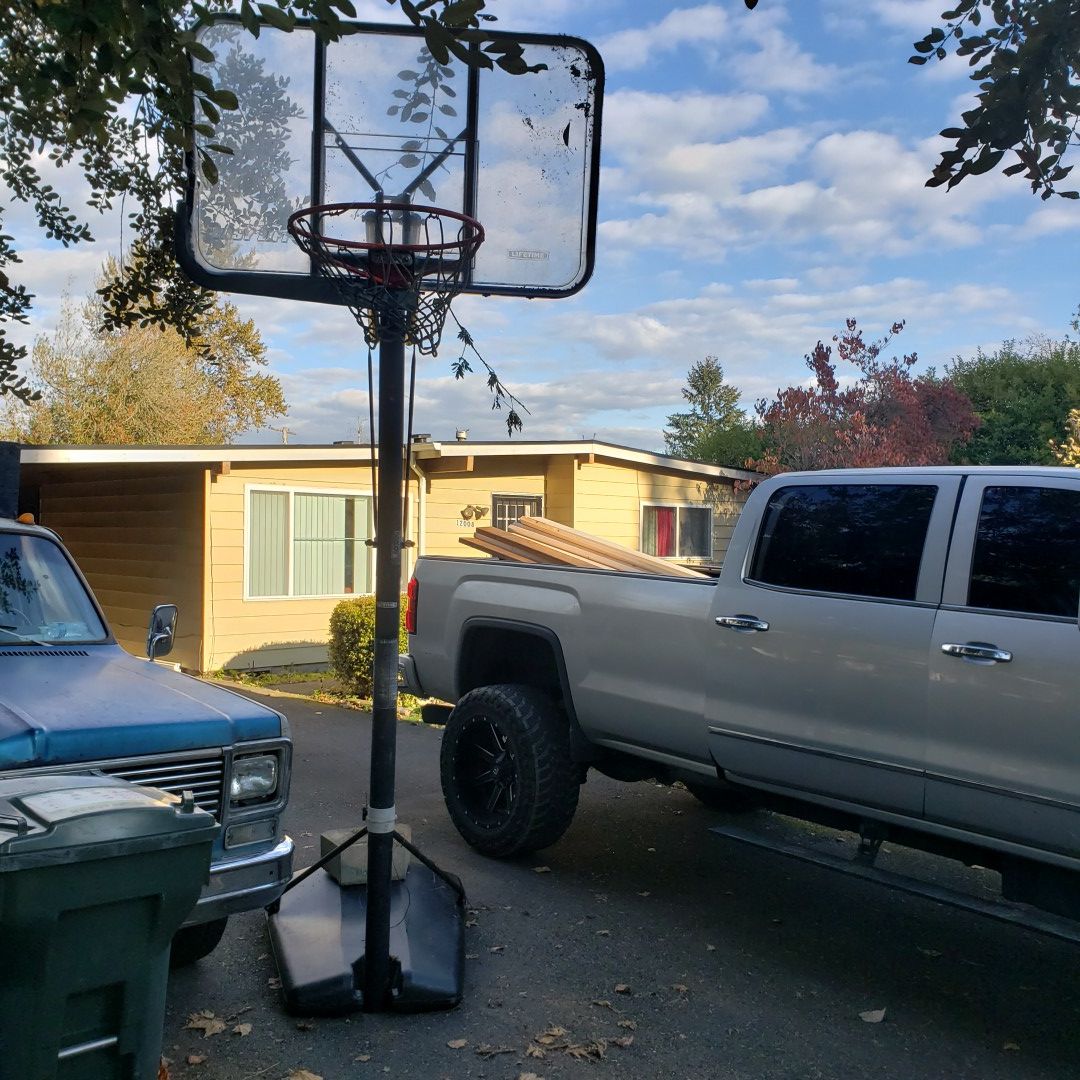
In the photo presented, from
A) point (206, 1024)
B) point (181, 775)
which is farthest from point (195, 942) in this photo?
point (181, 775)

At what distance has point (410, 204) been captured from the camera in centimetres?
466

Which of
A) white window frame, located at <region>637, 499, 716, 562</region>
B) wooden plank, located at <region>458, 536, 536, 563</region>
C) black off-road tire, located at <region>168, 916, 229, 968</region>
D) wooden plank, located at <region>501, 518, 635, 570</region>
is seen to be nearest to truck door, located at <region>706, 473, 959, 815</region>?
wooden plank, located at <region>501, 518, 635, 570</region>

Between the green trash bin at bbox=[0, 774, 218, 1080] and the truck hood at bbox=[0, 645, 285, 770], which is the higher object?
the truck hood at bbox=[0, 645, 285, 770]

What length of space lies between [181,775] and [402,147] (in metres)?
3.26

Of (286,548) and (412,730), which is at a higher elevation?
(286,548)

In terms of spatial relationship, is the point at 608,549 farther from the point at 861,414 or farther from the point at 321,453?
the point at 861,414

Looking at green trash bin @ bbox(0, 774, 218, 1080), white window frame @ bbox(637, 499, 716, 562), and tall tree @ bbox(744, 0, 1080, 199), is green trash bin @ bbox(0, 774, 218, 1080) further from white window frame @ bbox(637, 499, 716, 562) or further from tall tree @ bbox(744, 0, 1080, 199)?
white window frame @ bbox(637, 499, 716, 562)

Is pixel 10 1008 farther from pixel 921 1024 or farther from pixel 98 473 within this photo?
pixel 98 473

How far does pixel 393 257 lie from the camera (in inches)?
177

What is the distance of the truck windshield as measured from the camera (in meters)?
4.65

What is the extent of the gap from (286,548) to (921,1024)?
11.6 metres

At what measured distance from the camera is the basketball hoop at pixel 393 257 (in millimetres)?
4473

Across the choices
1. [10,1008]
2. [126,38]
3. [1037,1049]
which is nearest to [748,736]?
[1037,1049]

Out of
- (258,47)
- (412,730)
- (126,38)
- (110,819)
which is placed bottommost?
(412,730)
